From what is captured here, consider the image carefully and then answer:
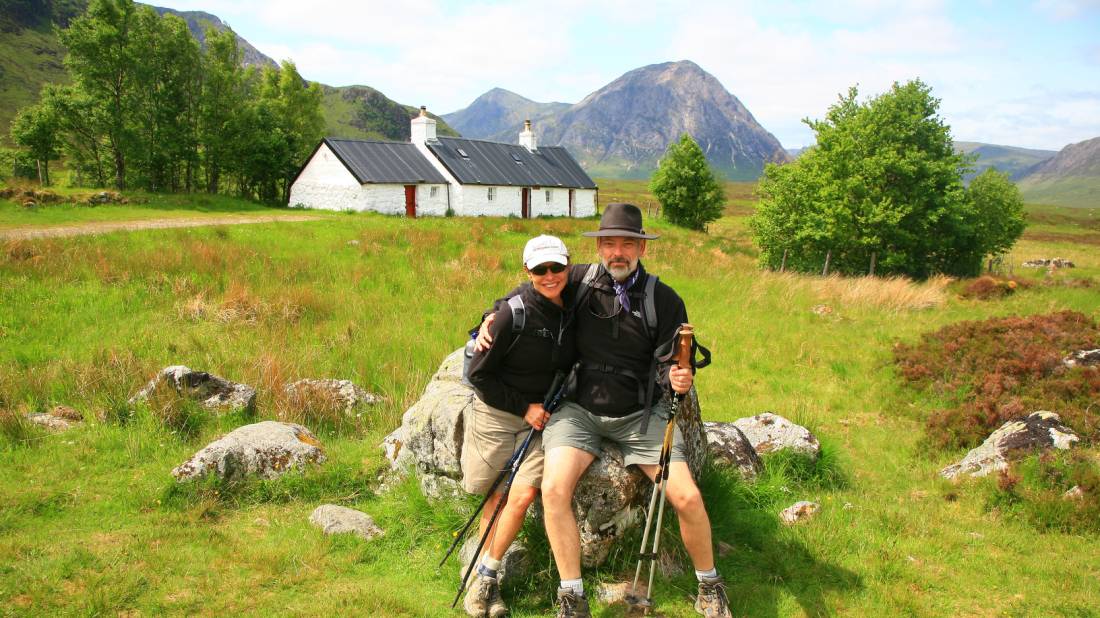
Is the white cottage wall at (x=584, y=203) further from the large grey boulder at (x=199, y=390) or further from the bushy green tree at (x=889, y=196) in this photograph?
the large grey boulder at (x=199, y=390)

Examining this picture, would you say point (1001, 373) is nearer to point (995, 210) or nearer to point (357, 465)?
point (357, 465)

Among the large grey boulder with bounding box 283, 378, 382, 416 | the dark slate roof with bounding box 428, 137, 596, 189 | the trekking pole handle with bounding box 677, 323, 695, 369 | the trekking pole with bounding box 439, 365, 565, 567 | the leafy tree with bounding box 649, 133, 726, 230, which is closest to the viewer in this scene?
the trekking pole handle with bounding box 677, 323, 695, 369

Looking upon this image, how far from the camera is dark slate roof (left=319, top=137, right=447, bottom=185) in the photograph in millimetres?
34188

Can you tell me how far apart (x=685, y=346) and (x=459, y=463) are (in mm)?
2061

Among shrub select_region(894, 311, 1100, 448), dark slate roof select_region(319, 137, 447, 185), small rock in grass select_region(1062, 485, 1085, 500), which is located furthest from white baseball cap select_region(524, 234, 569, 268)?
dark slate roof select_region(319, 137, 447, 185)

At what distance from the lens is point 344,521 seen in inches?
203

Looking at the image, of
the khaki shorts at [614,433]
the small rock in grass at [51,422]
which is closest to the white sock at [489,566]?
the khaki shorts at [614,433]

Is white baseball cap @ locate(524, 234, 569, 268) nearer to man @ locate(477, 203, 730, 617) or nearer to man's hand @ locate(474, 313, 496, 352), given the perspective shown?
man @ locate(477, 203, 730, 617)

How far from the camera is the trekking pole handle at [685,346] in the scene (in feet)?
13.5

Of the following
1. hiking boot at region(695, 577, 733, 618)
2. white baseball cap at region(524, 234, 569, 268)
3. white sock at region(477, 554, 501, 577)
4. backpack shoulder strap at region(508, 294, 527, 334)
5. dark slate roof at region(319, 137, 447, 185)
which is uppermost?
dark slate roof at region(319, 137, 447, 185)

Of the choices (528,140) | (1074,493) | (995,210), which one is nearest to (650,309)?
(1074,493)

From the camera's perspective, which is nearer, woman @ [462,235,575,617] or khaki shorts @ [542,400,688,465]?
woman @ [462,235,575,617]

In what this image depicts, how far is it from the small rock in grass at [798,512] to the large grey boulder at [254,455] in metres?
4.37

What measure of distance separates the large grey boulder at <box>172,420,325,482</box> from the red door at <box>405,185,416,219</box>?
30.9 meters
